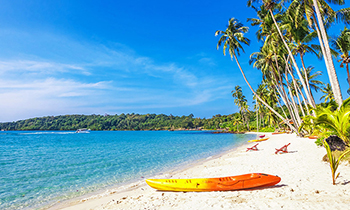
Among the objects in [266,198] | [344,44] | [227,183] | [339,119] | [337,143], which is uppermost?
[344,44]

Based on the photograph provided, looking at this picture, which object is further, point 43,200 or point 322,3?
point 322,3

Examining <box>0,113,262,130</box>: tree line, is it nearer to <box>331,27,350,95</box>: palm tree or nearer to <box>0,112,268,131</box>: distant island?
<box>0,112,268,131</box>: distant island

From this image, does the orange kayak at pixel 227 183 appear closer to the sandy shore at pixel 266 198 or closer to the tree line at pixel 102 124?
the sandy shore at pixel 266 198

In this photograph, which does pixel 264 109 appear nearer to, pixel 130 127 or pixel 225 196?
pixel 225 196

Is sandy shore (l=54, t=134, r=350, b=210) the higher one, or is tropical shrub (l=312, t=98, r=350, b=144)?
tropical shrub (l=312, t=98, r=350, b=144)

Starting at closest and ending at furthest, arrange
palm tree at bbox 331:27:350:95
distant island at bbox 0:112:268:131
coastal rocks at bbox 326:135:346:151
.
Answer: coastal rocks at bbox 326:135:346:151 < palm tree at bbox 331:27:350:95 < distant island at bbox 0:112:268:131

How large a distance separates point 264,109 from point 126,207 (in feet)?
195

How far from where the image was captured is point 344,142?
279 inches

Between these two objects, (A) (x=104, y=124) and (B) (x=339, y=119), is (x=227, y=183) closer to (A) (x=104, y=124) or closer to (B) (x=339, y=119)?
(B) (x=339, y=119)

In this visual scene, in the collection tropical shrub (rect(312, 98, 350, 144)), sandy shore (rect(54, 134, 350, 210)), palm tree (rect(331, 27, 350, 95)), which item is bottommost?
sandy shore (rect(54, 134, 350, 210))

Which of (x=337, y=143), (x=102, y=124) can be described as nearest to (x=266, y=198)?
(x=337, y=143)

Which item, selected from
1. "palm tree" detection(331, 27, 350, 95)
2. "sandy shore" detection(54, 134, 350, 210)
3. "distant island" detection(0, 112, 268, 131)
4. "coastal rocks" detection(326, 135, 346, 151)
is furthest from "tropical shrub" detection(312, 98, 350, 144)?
"distant island" detection(0, 112, 268, 131)

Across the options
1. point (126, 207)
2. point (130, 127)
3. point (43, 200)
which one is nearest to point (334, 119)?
point (126, 207)

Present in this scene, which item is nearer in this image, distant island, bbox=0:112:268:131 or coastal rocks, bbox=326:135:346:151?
coastal rocks, bbox=326:135:346:151
